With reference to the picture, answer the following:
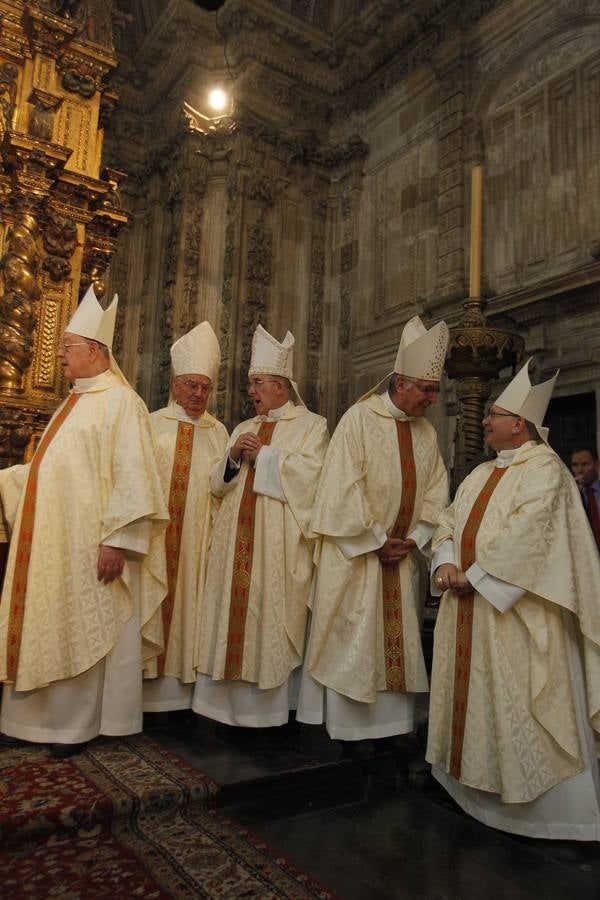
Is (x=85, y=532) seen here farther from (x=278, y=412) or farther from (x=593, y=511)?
(x=593, y=511)

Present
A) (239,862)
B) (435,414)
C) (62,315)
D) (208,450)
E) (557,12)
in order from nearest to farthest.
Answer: (239,862) < (208,450) < (62,315) < (557,12) < (435,414)

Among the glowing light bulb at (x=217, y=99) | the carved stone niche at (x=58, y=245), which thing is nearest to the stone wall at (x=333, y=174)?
the glowing light bulb at (x=217, y=99)

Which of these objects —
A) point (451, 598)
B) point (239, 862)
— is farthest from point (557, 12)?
point (239, 862)

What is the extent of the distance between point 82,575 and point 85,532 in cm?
19

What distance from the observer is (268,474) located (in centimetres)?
342

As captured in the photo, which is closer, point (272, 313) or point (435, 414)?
point (435, 414)

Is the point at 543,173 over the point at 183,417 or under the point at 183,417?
over

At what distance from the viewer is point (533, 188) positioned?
287 inches

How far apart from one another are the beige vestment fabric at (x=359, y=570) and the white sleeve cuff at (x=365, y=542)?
0.02m

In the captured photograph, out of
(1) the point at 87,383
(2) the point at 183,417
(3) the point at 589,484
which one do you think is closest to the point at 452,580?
(2) the point at 183,417

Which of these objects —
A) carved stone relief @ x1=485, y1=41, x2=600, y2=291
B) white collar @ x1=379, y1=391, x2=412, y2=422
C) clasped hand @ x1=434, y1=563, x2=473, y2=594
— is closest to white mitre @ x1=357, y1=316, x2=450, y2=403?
white collar @ x1=379, y1=391, x2=412, y2=422

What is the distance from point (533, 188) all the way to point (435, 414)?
105 inches

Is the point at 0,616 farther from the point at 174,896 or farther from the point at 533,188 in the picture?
the point at 533,188

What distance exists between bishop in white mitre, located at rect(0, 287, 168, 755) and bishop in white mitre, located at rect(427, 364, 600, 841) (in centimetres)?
137
